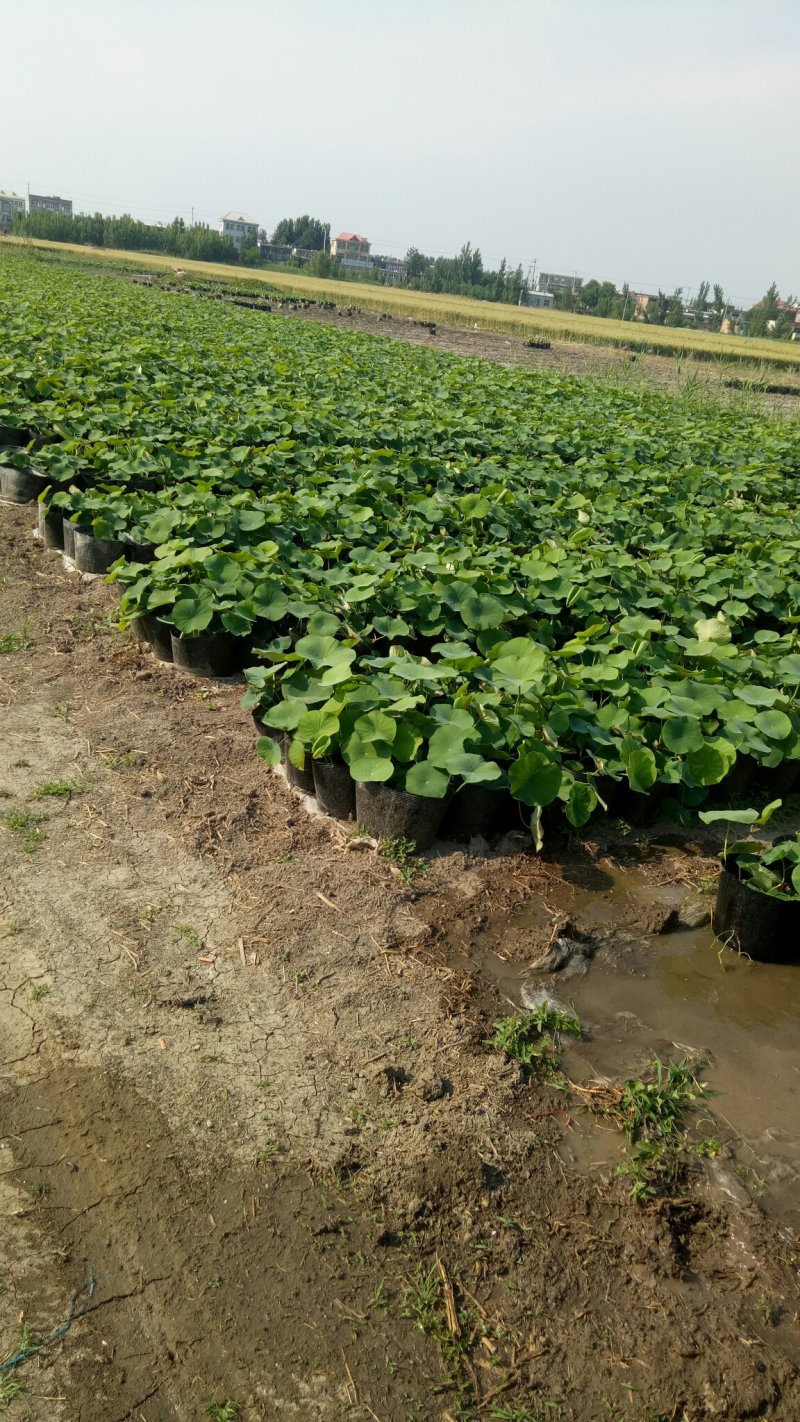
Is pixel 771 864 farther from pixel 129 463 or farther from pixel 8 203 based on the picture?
pixel 8 203

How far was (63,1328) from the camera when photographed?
1740 mm

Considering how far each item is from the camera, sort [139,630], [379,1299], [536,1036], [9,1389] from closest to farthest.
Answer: [9,1389], [379,1299], [536,1036], [139,630]

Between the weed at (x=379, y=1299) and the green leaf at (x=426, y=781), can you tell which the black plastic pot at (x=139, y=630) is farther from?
the weed at (x=379, y=1299)

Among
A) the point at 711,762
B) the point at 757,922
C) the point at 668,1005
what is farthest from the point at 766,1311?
the point at 711,762

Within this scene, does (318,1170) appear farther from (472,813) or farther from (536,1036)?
(472,813)

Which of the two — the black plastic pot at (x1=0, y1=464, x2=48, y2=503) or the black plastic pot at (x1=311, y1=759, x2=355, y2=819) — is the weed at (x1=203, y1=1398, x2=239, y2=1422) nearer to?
the black plastic pot at (x1=311, y1=759, x2=355, y2=819)

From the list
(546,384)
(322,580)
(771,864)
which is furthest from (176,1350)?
(546,384)

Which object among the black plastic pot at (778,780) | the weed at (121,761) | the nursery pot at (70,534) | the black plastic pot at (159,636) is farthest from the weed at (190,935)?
the nursery pot at (70,534)

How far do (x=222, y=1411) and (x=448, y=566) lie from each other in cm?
365

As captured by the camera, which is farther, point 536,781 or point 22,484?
point 22,484

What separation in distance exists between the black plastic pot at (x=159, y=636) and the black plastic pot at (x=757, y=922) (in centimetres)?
286

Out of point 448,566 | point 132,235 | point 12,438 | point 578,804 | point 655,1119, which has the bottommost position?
point 655,1119

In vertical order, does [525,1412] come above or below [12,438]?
below

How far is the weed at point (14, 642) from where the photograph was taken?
4570mm
